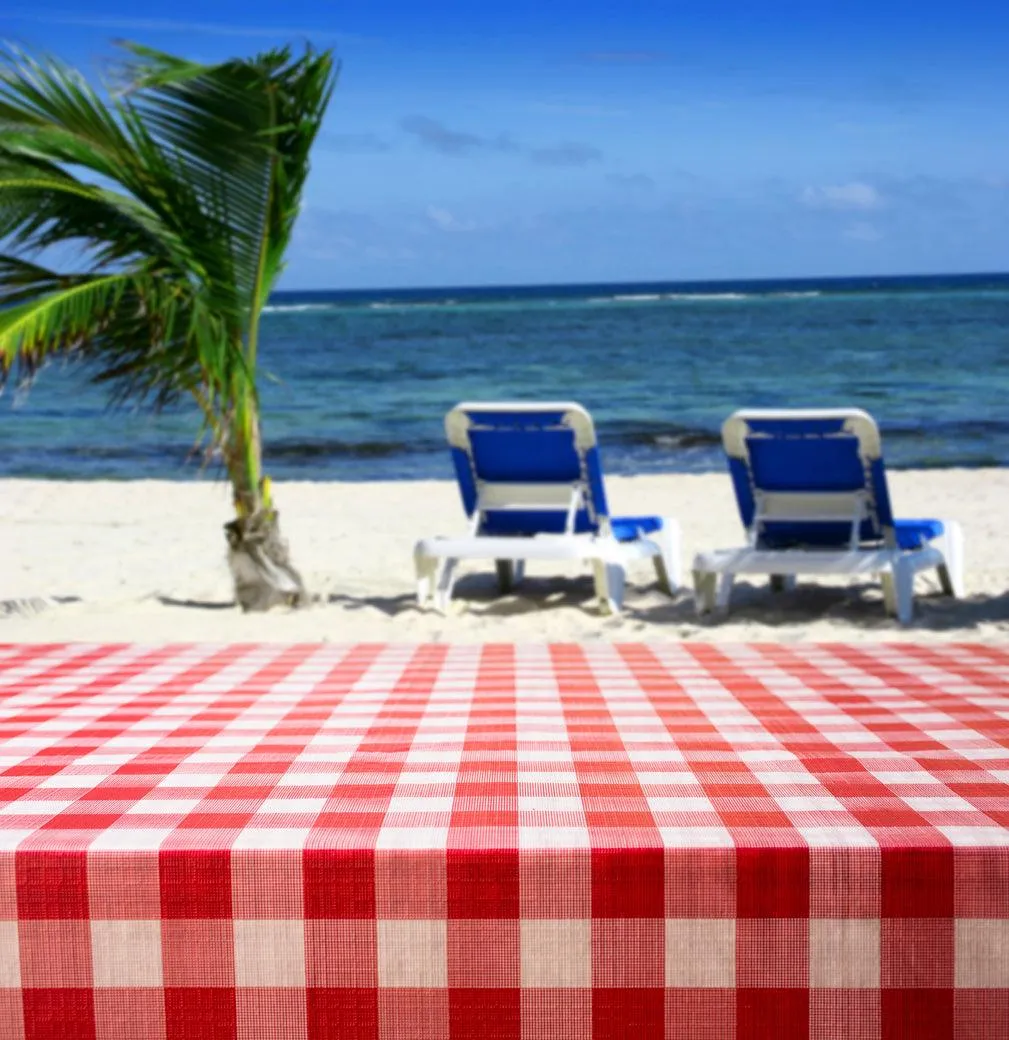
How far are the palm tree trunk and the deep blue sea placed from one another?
4.25 ft

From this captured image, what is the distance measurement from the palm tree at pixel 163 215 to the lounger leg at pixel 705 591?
6.74ft

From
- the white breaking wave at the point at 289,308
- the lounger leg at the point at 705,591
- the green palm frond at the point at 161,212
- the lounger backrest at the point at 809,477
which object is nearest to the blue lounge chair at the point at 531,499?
the lounger leg at the point at 705,591

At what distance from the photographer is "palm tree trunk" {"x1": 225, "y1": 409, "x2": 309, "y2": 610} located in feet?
21.7

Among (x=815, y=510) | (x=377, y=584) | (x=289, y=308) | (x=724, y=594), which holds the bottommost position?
(x=377, y=584)

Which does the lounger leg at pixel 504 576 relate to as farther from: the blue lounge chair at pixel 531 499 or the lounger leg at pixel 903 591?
the lounger leg at pixel 903 591

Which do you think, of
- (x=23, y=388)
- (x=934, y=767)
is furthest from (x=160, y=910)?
(x=23, y=388)

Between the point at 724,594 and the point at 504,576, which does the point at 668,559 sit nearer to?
the point at 724,594

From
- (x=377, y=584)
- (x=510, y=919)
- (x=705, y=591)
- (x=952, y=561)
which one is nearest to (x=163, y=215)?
(x=377, y=584)

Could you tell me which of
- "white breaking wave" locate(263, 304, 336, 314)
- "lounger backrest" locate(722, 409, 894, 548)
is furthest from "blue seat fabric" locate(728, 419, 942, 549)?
"white breaking wave" locate(263, 304, 336, 314)

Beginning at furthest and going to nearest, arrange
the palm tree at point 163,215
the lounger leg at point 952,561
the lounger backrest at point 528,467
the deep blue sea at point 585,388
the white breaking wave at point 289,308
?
1. the white breaking wave at point 289,308
2. the deep blue sea at point 585,388
3. the lounger leg at point 952,561
4. the lounger backrest at point 528,467
5. the palm tree at point 163,215

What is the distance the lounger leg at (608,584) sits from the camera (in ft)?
22.1

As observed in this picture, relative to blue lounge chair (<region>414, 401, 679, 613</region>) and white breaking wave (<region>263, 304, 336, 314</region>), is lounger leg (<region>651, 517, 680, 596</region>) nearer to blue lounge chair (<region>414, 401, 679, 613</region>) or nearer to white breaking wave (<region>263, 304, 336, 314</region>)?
blue lounge chair (<region>414, 401, 679, 613</region>)

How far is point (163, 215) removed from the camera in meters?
6.28

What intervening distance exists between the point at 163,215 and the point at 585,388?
21559 millimetres
